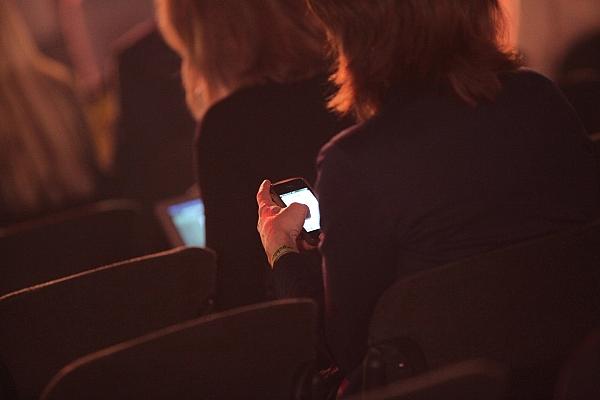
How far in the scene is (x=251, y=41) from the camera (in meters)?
2.17

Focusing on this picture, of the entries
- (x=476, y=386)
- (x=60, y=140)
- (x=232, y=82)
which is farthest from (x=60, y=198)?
(x=476, y=386)

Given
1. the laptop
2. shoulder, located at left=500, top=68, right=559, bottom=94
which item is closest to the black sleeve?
shoulder, located at left=500, top=68, right=559, bottom=94

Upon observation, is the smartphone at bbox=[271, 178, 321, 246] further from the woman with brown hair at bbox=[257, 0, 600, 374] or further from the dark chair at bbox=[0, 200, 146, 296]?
the dark chair at bbox=[0, 200, 146, 296]

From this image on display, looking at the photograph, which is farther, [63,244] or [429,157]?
[63,244]

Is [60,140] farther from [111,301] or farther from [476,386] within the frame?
[476,386]

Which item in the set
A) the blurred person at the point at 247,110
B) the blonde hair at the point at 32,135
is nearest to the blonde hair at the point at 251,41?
the blurred person at the point at 247,110

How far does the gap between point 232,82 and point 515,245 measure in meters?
0.99

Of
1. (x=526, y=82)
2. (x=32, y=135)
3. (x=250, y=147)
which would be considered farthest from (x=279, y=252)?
(x=32, y=135)

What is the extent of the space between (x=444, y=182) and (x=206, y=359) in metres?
0.49

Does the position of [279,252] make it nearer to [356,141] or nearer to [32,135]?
[356,141]

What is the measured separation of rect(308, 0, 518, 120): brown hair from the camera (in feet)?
5.15

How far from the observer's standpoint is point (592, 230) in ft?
4.77

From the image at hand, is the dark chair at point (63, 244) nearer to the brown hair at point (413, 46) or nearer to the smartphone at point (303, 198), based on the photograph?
the smartphone at point (303, 198)

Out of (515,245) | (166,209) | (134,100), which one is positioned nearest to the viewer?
(515,245)
